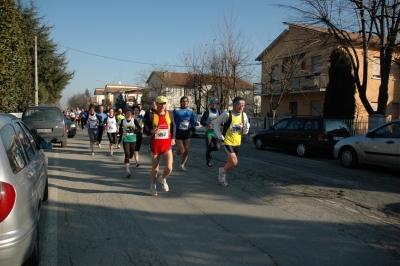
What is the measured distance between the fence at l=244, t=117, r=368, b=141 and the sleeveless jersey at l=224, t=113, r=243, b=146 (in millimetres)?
11253

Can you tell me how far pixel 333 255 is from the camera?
13.2 feet

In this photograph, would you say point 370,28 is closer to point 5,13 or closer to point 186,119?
point 186,119

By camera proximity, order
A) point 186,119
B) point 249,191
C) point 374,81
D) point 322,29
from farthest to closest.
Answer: point 374,81 → point 322,29 → point 186,119 → point 249,191

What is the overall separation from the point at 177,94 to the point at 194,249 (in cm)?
4926

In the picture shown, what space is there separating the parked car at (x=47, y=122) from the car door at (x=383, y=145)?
11.1 metres

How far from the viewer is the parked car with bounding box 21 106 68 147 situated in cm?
1374

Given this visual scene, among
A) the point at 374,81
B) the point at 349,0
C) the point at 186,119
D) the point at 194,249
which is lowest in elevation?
the point at 194,249

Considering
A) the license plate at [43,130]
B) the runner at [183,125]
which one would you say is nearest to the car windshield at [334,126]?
the runner at [183,125]

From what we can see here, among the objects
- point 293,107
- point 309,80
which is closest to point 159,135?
point 309,80

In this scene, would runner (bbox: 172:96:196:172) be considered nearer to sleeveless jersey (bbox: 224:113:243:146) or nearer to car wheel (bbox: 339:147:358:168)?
sleeveless jersey (bbox: 224:113:243:146)

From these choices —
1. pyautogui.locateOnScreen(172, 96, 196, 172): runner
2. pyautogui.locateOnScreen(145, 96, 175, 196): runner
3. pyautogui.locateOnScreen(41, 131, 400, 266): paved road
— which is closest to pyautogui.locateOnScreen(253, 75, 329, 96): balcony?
pyautogui.locateOnScreen(172, 96, 196, 172): runner

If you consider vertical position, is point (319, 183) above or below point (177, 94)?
below

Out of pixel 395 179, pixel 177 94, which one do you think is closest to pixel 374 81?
pixel 395 179

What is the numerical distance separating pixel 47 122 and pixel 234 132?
9.59 m
